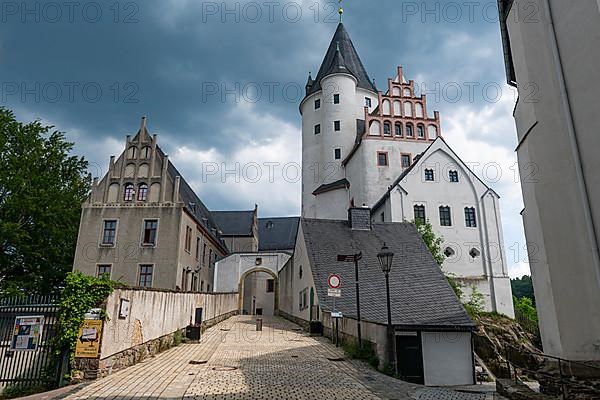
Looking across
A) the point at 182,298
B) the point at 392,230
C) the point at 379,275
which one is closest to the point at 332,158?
the point at 392,230

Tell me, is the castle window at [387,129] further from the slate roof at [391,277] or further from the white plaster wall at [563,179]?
the white plaster wall at [563,179]

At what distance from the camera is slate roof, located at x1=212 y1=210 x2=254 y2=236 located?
1934 inches

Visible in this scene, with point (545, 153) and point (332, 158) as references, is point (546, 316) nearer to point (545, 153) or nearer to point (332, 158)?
point (545, 153)

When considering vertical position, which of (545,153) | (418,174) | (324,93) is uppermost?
(324,93)

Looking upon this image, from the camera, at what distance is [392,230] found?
936 inches

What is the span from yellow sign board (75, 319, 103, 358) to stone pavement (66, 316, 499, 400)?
0.66 metres

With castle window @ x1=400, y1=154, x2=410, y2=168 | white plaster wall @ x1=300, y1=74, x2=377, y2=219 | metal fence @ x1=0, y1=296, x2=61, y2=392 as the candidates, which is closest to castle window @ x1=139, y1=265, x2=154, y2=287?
metal fence @ x1=0, y1=296, x2=61, y2=392

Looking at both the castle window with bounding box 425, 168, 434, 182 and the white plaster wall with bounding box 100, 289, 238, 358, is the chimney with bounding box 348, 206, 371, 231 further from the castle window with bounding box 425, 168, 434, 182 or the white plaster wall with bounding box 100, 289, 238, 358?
the castle window with bounding box 425, 168, 434, 182

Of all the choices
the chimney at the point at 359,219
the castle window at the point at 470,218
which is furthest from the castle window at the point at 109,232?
the castle window at the point at 470,218

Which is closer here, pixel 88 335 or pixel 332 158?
pixel 88 335

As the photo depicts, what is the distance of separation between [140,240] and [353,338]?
18.6 m

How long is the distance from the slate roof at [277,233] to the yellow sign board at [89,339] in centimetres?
4270

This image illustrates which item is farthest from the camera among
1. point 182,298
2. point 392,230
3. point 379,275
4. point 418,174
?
point 418,174

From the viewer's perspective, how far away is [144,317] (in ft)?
37.2
